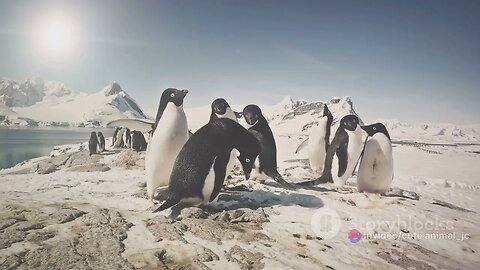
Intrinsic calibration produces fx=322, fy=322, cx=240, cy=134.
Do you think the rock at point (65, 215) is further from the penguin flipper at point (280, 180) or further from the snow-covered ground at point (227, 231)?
the penguin flipper at point (280, 180)

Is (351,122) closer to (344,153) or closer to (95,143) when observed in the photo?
(344,153)

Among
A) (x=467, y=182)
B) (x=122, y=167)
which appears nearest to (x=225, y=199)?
(x=122, y=167)

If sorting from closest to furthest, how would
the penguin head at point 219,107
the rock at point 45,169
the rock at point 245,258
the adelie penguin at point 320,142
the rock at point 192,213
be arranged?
the rock at point 245,258, the rock at point 192,213, the penguin head at point 219,107, the rock at point 45,169, the adelie penguin at point 320,142

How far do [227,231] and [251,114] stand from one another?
2.17m

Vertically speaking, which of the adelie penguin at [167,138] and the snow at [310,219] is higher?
the adelie penguin at [167,138]

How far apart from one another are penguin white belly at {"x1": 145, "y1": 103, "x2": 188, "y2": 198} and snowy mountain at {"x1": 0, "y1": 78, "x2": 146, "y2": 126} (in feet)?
4.09

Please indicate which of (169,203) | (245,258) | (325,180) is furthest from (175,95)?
(325,180)

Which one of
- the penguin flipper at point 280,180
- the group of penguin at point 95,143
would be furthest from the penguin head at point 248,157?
the group of penguin at point 95,143

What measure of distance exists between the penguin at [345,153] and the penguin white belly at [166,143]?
177 cm

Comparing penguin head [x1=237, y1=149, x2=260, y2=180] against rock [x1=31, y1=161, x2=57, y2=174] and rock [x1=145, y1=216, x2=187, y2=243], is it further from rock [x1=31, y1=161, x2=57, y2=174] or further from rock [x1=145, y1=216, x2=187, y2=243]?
rock [x1=31, y1=161, x2=57, y2=174]

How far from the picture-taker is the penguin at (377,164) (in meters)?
3.39

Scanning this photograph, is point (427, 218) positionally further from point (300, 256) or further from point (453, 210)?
point (300, 256)

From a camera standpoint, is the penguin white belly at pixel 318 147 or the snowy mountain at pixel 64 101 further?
the penguin white belly at pixel 318 147

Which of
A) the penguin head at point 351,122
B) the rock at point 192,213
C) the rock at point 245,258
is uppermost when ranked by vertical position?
the penguin head at point 351,122
